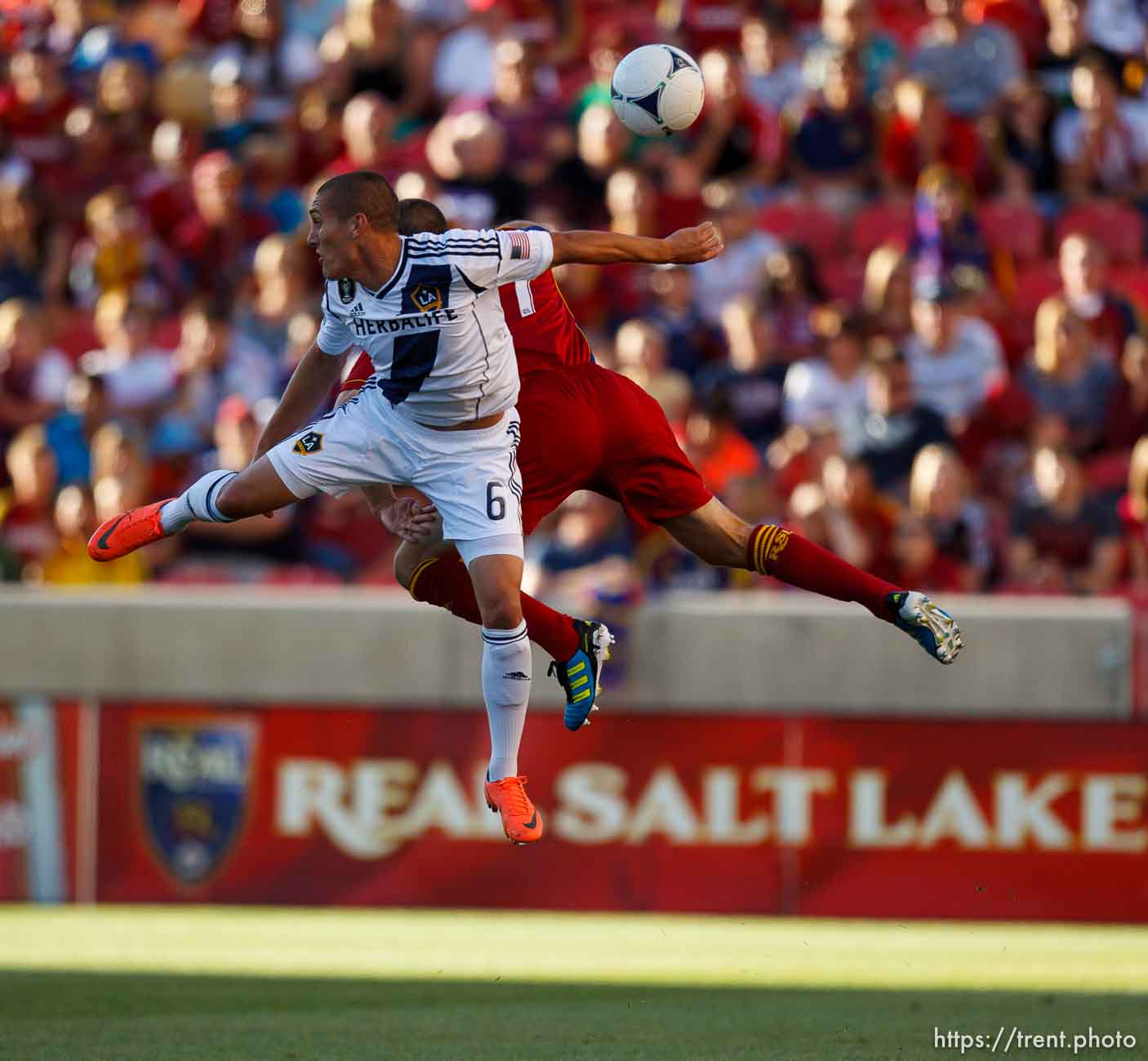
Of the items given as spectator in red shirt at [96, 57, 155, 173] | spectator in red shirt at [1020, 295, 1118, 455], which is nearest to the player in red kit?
spectator in red shirt at [1020, 295, 1118, 455]

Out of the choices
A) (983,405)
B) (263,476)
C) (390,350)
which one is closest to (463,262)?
(390,350)

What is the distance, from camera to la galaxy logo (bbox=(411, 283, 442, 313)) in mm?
7594

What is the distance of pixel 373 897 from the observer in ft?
39.6

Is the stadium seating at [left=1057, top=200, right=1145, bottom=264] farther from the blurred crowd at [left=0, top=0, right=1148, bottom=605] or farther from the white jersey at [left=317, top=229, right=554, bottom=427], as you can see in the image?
the white jersey at [left=317, top=229, right=554, bottom=427]

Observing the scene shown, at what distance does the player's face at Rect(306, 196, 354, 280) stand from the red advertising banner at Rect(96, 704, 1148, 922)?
4.77 meters

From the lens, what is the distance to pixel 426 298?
7.61 meters

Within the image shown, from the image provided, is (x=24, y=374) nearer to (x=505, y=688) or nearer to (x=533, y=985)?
(x=533, y=985)

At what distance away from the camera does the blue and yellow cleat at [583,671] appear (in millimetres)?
8422

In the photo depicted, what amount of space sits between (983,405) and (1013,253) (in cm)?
176

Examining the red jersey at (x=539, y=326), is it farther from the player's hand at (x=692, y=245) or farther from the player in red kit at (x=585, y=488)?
the player's hand at (x=692, y=245)

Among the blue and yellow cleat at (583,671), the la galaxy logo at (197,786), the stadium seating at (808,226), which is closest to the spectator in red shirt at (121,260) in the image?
the la galaxy logo at (197,786)

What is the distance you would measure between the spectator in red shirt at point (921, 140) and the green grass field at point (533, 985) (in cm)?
519

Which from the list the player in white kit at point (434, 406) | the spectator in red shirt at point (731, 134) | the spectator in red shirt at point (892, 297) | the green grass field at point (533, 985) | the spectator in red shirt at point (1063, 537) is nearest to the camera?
the player in white kit at point (434, 406)

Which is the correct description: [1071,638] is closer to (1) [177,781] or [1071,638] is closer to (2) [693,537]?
(2) [693,537]
